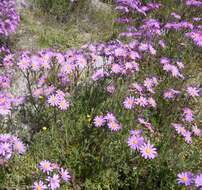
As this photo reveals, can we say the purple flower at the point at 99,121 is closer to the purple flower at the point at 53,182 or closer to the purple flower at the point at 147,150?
the purple flower at the point at 147,150

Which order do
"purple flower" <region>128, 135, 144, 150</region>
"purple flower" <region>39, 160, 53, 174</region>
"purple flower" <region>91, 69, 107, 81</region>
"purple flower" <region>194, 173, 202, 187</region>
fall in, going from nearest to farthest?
"purple flower" <region>194, 173, 202, 187</region> → "purple flower" <region>39, 160, 53, 174</region> → "purple flower" <region>128, 135, 144, 150</region> → "purple flower" <region>91, 69, 107, 81</region>

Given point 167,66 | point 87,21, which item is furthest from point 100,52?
point 87,21

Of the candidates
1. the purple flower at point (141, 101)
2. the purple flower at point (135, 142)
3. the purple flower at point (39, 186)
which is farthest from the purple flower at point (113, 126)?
the purple flower at point (39, 186)

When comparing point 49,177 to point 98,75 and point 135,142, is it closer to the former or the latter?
point 135,142

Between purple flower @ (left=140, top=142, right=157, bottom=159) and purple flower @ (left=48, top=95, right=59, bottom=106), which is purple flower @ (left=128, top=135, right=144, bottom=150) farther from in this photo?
purple flower @ (left=48, top=95, right=59, bottom=106)

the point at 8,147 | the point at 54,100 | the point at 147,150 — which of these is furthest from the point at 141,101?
the point at 8,147

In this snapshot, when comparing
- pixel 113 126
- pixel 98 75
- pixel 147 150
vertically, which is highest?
pixel 98 75

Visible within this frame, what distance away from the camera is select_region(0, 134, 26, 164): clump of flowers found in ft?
8.60

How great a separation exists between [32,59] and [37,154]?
89cm

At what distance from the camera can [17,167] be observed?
301cm

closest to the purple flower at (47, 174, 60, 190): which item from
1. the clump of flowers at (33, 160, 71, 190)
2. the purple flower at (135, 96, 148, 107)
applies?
the clump of flowers at (33, 160, 71, 190)

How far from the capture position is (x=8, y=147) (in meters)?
2.67

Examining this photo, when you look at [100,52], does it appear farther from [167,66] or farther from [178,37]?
[178,37]

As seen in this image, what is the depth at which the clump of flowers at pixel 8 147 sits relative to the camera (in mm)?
2621
